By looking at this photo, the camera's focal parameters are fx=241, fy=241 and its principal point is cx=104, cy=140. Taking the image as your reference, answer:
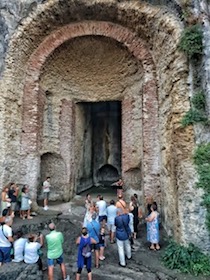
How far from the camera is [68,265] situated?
6.00m

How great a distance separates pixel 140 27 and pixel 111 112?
670 cm

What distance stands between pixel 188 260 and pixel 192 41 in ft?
18.0

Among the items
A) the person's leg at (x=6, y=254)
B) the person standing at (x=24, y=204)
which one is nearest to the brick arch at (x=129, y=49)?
the person standing at (x=24, y=204)

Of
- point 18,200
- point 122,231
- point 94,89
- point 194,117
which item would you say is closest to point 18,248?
point 122,231

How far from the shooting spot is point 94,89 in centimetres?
1152

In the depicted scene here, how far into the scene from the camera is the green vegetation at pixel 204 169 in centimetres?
590

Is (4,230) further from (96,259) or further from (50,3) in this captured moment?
(50,3)

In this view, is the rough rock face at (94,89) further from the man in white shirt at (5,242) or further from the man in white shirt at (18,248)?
the man in white shirt at (18,248)

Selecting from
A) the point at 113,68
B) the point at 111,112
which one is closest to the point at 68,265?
the point at 113,68

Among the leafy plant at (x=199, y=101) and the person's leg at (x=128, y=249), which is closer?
the person's leg at (x=128, y=249)

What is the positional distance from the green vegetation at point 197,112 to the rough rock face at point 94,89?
222 millimetres

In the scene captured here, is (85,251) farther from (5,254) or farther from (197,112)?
(197,112)

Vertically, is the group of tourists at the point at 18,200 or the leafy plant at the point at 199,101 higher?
the leafy plant at the point at 199,101

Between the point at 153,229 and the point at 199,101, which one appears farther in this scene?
the point at 153,229
